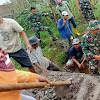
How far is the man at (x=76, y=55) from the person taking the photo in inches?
161

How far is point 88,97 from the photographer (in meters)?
2.43

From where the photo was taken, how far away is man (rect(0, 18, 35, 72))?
310cm

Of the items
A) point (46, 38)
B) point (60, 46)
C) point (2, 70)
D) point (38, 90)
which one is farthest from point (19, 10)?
point (2, 70)

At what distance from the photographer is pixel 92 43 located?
3172mm

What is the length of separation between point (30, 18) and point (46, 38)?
4.83 feet

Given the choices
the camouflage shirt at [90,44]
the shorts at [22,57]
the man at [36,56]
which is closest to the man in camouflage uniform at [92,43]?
the camouflage shirt at [90,44]

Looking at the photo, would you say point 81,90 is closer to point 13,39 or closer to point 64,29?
point 13,39

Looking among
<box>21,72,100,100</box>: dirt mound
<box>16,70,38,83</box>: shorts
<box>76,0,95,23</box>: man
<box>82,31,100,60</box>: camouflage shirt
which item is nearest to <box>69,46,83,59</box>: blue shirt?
<box>82,31,100,60</box>: camouflage shirt

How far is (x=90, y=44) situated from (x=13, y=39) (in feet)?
5.53

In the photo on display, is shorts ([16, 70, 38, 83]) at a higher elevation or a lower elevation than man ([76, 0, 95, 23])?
lower

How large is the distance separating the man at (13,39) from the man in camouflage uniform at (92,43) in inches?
47.1

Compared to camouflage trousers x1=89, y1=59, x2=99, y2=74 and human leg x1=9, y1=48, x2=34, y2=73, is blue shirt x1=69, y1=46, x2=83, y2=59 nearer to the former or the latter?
camouflage trousers x1=89, y1=59, x2=99, y2=74

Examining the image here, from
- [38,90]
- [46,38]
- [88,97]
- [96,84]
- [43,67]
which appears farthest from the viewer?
[46,38]

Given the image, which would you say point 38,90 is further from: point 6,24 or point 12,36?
point 6,24
